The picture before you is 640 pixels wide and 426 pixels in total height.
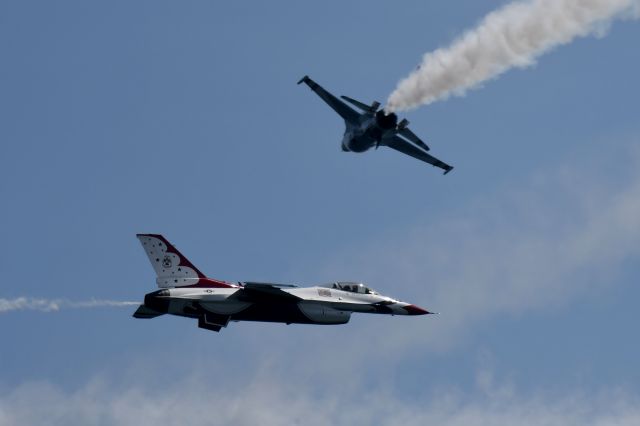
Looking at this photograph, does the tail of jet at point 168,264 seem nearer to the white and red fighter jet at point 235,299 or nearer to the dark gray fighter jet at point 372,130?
the white and red fighter jet at point 235,299

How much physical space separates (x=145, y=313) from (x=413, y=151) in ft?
81.3

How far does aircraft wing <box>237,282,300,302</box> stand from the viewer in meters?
58.0

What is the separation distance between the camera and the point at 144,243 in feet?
198

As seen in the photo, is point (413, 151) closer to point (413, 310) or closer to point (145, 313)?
point (413, 310)

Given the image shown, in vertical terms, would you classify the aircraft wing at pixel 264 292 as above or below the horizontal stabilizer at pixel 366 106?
below

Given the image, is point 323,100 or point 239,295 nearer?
point 239,295

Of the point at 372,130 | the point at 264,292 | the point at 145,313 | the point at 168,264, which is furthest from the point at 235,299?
the point at 372,130

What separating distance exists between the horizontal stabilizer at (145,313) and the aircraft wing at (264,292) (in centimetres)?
425

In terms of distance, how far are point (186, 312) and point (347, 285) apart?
875 cm

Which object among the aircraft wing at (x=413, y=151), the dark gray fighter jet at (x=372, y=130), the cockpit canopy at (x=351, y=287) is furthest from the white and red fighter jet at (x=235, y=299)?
the aircraft wing at (x=413, y=151)

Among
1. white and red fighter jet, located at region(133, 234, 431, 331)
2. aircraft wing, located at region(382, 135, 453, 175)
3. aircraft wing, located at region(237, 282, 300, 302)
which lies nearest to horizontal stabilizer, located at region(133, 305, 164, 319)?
white and red fighter jet, located at region(133, 234, 431, 331)

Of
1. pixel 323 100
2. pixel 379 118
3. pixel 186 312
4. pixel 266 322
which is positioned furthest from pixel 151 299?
pixel 323 100

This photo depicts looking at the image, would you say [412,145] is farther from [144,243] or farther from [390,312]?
[144,243]

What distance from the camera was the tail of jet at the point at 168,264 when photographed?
194 ft
